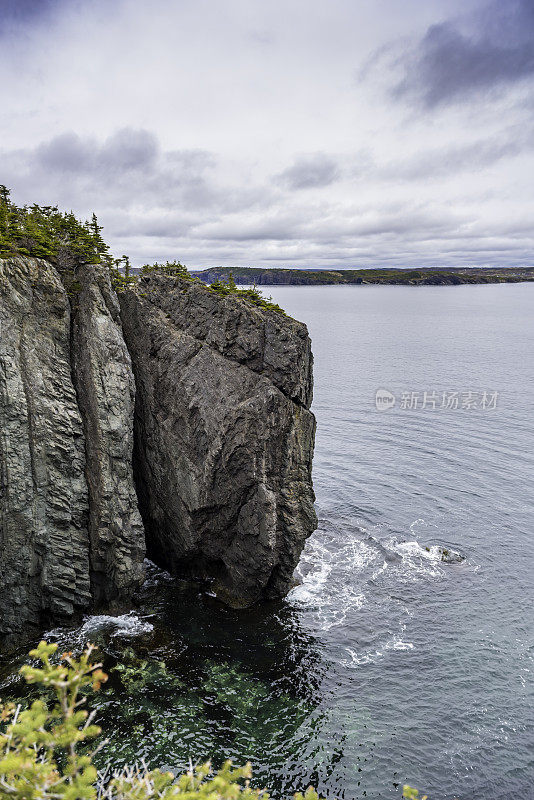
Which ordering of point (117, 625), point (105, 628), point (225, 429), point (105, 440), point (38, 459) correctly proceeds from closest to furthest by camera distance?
1. point (38, 459)
2. point (105, 628)
3. point (117, 625)
4. point (105, 440)
5. point (225, 429)

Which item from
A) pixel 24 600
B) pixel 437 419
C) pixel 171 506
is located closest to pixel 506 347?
pixel 437 419

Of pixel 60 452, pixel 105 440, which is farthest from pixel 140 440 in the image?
pixel 60 452

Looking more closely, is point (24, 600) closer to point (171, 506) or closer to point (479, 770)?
point (171, 506)

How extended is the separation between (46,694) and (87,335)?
18.7 meters

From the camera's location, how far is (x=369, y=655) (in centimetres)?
2917

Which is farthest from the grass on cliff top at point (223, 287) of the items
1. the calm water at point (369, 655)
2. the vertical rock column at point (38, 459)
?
the calm water at point (369, 655)

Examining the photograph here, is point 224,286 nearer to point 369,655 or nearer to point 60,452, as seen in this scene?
point 60,452

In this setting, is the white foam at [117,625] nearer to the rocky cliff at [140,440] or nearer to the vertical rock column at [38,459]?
the rocky cliff at [140,440]

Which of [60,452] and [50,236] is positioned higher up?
[50,236]

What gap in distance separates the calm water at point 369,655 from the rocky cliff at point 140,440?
301 cm

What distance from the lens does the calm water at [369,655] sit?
22750 millimetres

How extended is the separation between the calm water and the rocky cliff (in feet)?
9.89

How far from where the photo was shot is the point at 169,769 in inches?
847

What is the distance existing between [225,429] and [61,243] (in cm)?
1486
